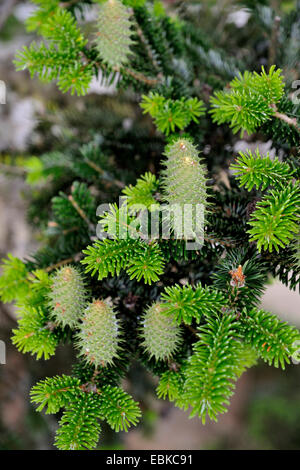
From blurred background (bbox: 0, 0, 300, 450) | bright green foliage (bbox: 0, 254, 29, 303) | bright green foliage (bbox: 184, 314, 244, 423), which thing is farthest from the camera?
blurred background (bbox: 0, 0, 300, 450)

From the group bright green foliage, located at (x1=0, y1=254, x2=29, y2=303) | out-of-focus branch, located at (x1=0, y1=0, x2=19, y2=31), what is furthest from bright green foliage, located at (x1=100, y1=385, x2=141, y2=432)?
out-of-focus branch, located at (x1=0, y1=0, x2=19, y2=31)

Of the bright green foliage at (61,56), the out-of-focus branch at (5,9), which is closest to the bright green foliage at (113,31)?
the bright green foliage at (61,56)

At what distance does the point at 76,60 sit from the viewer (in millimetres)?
594

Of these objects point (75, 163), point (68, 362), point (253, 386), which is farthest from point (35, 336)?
point (253, 386)

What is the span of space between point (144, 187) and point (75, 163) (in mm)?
271

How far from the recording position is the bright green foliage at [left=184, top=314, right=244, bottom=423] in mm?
388

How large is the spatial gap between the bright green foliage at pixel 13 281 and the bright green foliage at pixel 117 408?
0.23m

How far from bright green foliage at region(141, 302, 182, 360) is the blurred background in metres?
0.24

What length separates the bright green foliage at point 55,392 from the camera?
0.47 metres

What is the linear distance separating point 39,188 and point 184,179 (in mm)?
749

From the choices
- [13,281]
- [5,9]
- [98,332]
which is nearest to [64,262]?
[13,281]

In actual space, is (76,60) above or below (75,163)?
above

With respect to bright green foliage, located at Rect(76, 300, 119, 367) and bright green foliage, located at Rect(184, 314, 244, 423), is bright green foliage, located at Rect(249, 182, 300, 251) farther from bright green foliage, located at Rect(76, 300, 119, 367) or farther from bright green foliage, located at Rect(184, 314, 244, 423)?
bright green foliage, located at Rect(76, 300, 119, 367)
